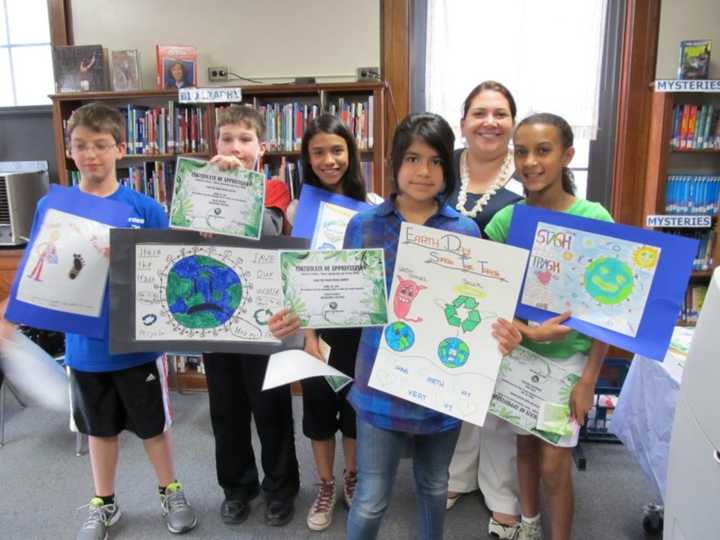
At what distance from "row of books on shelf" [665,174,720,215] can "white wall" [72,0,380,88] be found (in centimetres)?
191

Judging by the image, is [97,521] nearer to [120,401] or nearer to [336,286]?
[120,401]

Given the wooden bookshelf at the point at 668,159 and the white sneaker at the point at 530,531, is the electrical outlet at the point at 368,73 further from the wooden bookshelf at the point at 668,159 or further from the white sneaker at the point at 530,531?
the white sneaker at the point at 530,531

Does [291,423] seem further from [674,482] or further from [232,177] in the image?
[674,482]

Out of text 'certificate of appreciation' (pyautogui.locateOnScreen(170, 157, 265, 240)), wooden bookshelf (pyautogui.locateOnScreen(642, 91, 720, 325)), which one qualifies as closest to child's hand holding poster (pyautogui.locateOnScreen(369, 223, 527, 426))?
text 'certificate of appreciation' (pyautogui.locateOnScreen(170, 157, 265, 240))

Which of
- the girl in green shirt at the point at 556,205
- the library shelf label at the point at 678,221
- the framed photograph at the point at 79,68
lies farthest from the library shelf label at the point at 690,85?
the framed photograph at the point at 79,68

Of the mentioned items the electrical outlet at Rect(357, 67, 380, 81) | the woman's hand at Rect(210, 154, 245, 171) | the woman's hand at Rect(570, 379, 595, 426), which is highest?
the electrical outlet at Rect(357, 67, 380, 81)

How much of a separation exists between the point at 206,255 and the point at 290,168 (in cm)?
172

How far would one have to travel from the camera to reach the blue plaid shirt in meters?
1.29

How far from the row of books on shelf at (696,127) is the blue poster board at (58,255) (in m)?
3.02

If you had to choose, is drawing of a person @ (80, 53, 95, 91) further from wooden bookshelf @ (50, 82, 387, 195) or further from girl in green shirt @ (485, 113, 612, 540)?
girl in green shirt @ (485, 113, 612, 540)

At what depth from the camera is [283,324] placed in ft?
4.45

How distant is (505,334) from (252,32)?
2.81 metres

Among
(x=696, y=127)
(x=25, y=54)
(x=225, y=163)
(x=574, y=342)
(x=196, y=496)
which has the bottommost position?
(x=196, y=496)

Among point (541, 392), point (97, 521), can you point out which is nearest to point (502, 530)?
point (541, 392)
